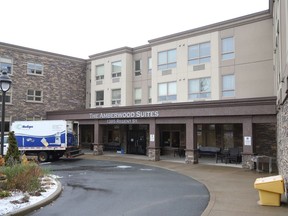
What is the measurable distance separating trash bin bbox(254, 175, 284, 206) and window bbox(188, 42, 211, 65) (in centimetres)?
1637

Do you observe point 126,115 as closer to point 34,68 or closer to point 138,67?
point 138,67

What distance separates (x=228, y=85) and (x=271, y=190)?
49.7 feet

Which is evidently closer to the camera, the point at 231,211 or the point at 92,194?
the point at 231,211

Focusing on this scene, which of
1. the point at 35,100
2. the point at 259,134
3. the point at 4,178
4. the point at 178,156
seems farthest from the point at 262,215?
the point at 35,100

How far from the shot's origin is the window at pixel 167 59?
2633cm

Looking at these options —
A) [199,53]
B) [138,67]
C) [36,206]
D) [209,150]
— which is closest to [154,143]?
[209,150]

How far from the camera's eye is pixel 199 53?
24672mm

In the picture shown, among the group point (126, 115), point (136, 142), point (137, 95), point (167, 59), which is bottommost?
point (136, 142)

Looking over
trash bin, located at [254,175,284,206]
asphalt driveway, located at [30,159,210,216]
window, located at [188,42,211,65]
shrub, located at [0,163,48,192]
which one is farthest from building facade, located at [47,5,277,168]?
shrub, located at [0,163,48,192]

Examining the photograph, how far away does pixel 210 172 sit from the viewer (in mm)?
16859

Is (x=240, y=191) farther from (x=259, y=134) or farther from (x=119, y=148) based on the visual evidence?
(x=119, y=148)

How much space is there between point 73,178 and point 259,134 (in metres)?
13.6

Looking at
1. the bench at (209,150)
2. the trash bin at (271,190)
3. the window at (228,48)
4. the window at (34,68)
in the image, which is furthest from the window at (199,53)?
the trash bin at (271,190)

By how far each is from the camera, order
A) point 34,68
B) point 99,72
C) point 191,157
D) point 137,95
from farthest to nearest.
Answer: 1. point 99,72
2. point 34,68
3. point 137,95
4. point 191,157
